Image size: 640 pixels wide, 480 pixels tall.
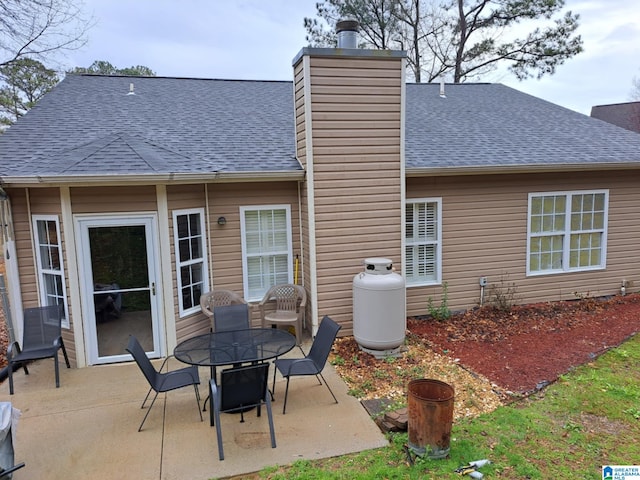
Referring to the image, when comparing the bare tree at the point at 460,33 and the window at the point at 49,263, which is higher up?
the bare tree at the point at 460,33

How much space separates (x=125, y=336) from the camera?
6605 millimetres

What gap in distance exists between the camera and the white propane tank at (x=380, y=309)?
6.03 meters

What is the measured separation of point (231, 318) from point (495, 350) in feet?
12.8

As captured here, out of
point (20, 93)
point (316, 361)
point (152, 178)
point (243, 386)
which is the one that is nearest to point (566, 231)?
point (316, 361)

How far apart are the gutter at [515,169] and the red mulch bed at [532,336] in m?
2.60

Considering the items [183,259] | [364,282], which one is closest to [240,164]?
[183,259]

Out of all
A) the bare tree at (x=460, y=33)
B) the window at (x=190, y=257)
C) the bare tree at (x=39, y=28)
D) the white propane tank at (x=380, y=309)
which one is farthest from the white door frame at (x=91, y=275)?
the bare tree at (x=460, y=33)

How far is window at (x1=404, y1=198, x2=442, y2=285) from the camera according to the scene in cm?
782

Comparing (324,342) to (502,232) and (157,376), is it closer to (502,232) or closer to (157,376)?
(157,376)

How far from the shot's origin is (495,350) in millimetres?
6465

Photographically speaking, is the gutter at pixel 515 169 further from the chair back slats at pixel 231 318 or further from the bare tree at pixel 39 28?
the bare tree at pixel 39 28

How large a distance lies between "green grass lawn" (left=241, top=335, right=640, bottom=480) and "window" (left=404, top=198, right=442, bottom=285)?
314 centimetres

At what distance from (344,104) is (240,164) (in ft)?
6.10

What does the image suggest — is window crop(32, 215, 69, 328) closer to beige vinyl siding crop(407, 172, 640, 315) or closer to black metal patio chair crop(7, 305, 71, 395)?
black metal patio chair crop(7, 305, 71, 395)
